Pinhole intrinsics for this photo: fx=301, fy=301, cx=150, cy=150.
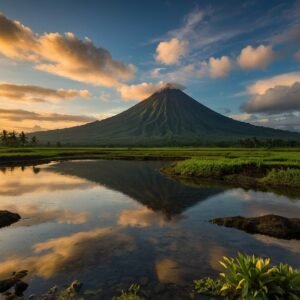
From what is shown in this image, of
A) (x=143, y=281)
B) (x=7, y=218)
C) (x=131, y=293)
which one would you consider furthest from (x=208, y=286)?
(x=7, y=218)

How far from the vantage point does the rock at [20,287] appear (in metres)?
10.1

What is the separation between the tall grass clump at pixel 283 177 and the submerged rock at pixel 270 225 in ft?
54.9

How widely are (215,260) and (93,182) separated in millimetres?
26472

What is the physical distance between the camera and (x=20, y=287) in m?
10.4

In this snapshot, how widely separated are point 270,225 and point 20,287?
1324 centimetres

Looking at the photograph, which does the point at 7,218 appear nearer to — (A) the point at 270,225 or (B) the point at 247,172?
(A) the point at 270,225

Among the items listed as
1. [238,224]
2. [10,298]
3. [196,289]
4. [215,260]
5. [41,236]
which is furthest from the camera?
[238,224]

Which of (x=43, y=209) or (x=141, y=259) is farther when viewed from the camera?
(x=43, y=209)

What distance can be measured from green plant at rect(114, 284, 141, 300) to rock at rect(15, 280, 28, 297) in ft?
10.8

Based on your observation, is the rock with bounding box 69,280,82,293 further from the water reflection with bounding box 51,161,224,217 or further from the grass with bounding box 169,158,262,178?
the grass with bounding box 169,158,262,178

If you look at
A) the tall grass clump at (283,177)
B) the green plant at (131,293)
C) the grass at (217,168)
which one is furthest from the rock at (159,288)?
the grass at (217,168)

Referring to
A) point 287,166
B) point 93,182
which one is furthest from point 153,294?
point 287,166

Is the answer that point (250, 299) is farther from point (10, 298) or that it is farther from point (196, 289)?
point (10, 298)

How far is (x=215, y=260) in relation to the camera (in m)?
12.9
